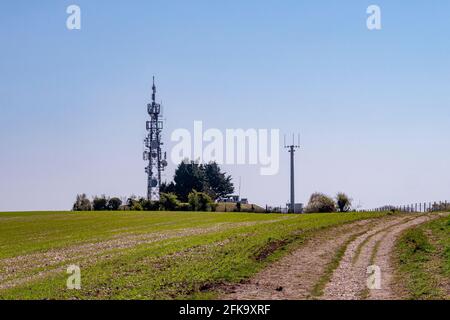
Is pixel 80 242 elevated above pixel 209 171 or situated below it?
below

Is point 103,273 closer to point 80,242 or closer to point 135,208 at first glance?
point 80,242

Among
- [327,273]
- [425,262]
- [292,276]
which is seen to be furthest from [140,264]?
[425,262]

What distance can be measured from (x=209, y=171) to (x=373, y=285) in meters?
148

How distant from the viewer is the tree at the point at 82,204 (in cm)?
13021

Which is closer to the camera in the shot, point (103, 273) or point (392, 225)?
point (103, 273)

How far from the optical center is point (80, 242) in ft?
155

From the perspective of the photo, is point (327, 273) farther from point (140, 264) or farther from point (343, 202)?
point (343, 202)

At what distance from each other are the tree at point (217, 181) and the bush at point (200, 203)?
4394 cm

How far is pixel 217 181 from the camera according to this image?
17038 centimetres

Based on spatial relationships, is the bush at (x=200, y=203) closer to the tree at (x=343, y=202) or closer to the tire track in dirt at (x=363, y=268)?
the tree at (x=343, y=202)

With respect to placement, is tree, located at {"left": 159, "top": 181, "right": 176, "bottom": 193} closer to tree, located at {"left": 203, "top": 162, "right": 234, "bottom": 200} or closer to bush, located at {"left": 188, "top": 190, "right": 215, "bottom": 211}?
tree, located at {"left": 203, "top": 162, "right": 234, "bottom": 200}

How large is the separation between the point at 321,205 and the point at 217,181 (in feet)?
241
